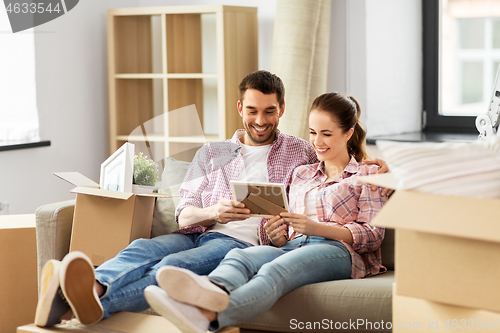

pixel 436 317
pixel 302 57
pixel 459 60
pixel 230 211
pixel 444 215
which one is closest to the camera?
pixel 444 215

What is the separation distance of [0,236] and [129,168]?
1.85 ft

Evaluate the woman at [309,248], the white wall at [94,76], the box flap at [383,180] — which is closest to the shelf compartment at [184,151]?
the woman at [309,248]

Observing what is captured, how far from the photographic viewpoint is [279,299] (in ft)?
5.17

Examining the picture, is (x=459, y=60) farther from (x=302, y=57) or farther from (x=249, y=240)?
(x=249, y=240)

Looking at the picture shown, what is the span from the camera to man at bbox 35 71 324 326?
5.06 feet

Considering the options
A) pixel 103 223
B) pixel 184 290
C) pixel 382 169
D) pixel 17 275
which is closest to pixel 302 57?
pixel 382 169

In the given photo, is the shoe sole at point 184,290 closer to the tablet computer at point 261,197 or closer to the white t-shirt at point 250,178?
the tablet computer at point 261,197

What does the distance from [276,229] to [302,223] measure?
11 cm

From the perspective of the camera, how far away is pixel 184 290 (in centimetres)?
132

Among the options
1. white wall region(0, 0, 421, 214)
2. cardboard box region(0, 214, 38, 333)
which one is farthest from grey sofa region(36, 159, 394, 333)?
white wall region(0, 0, 421, 214)

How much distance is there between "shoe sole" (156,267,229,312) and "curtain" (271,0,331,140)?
1658 millimetres

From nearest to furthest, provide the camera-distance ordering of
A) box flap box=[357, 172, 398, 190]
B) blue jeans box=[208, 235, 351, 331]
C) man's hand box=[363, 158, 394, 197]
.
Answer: box flap box=[357, 172, 398, 190] < blue jeans box=[208, 235, 351, 331] < man's hand box=[363, 158, 394, 197]

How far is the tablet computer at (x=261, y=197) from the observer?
1.66 m

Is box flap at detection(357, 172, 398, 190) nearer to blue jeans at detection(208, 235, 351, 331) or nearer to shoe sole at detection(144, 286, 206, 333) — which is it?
blue jeans at detection(208, 235, 351, 331)
